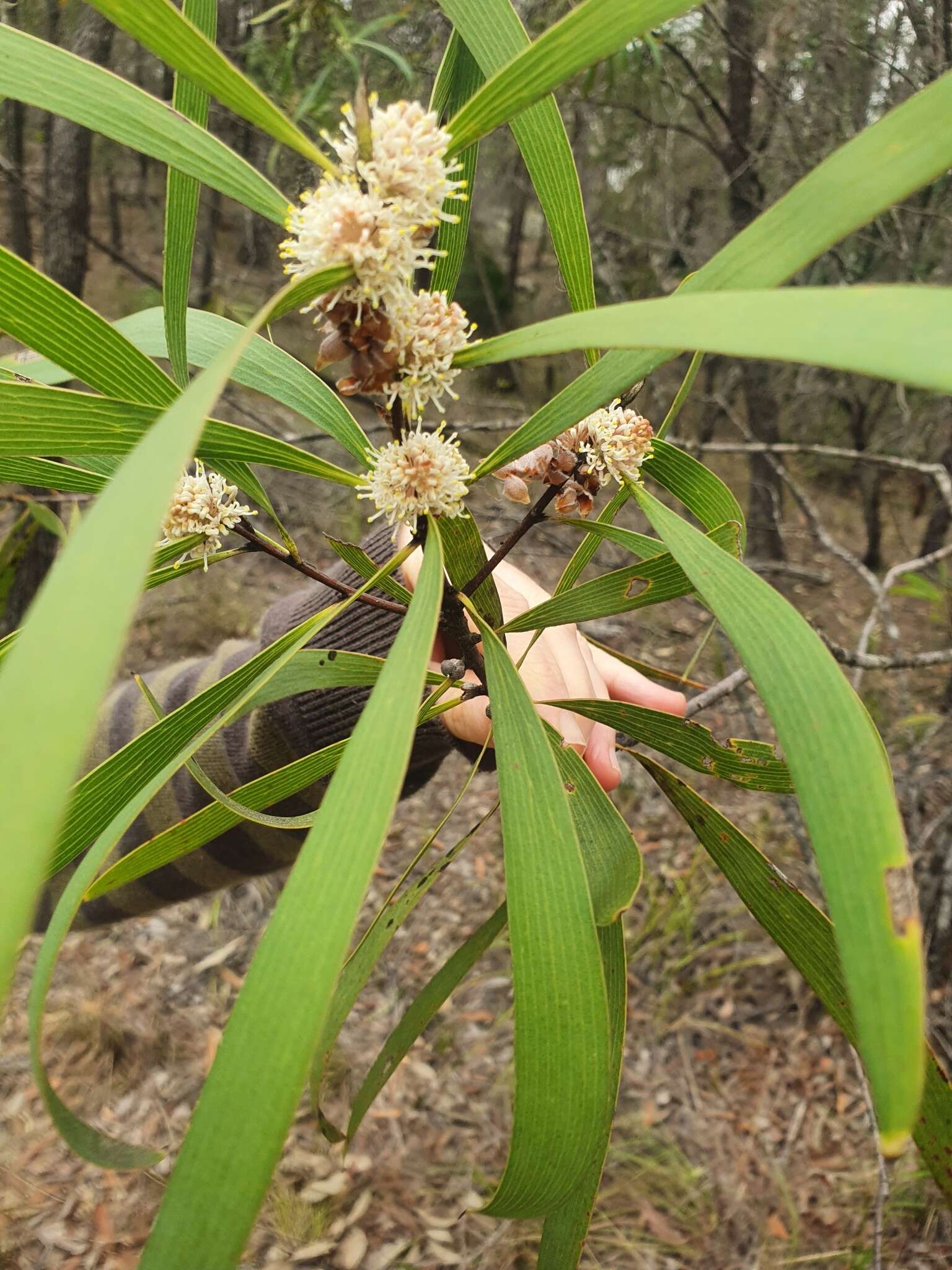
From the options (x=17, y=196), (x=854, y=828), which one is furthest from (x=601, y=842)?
(x=17, y=196)

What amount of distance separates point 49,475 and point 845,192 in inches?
13.9

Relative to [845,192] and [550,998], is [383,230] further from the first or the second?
[550,998]

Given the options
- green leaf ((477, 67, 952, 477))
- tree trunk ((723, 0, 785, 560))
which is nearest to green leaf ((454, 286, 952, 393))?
green leaf ((477, 67, 952, 477))

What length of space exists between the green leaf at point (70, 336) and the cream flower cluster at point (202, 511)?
0.07 metres

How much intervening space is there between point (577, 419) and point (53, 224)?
1864 millimetres

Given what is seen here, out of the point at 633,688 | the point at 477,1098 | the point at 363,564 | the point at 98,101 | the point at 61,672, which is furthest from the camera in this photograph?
the point at 477,1098

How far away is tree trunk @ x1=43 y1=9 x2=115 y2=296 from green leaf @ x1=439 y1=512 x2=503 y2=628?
1.74 m

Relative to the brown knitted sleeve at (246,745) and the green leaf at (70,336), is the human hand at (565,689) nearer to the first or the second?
the brown knitted sleeve at (246,745)

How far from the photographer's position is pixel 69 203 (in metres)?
1.68

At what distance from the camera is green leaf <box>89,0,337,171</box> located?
0.23 m

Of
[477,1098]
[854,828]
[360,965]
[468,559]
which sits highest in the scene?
[468,559]

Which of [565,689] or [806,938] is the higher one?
[565,689]

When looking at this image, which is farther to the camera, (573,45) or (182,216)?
(182,216)

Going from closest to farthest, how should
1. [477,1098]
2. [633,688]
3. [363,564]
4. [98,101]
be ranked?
[98,101] → [363,564] → [633,688] → [477,1098]
